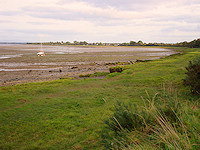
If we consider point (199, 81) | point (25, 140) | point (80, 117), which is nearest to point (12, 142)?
point (25, 140)

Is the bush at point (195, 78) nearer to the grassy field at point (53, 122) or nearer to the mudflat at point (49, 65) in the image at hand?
the grassy field at point (53, 122)

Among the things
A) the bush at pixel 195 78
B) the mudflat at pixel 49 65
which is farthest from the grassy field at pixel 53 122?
the mudflat at pixel 49 65

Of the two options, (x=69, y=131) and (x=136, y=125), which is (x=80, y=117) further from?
(x=136, y=125)

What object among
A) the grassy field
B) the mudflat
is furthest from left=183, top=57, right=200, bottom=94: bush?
the mudflat

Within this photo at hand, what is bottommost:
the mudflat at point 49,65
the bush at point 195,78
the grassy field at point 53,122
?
the mudflat at point 49,65

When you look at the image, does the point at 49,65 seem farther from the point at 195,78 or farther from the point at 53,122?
the point at 195,78

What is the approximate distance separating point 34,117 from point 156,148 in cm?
595

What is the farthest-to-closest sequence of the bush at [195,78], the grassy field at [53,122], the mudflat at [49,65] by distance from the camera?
the mudflat at [49,65] < the bush at [195,78] < the grassy field at [53,122]

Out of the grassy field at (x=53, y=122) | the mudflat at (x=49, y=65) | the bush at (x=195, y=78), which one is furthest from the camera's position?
the mudflat at (x=49, y=65)

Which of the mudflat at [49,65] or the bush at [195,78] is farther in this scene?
the mudflat at [49,65]

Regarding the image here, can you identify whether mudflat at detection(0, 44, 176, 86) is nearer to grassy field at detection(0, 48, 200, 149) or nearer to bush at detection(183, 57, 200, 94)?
grassy field at detection(0, 48, 200, 149)

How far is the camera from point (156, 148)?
11.2ft

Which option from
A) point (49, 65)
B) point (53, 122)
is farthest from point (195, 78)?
point (49, 65)

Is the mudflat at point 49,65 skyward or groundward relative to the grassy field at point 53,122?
groundward
